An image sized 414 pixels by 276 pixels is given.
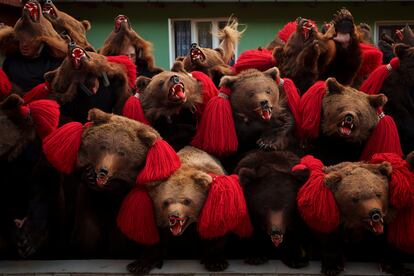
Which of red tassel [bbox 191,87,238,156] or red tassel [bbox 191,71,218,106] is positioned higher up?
red tassel [bbox 191,71,218,106]

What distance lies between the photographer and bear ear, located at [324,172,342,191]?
7.10 ft

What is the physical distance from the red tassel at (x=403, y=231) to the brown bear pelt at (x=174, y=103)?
1.11 meters

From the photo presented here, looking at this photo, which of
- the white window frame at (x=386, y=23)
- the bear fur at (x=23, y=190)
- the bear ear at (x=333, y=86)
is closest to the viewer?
the bear fur at (x=23, y=190)

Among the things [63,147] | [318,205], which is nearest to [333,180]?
[318,205]

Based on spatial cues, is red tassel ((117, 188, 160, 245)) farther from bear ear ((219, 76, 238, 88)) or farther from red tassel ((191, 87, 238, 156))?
bear ear ((219, 76, 238, 88))

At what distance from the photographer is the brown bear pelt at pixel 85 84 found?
261 cm

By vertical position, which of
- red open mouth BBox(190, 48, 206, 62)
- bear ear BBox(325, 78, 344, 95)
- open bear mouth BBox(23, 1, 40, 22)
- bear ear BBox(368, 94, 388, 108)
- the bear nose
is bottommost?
the bear nose

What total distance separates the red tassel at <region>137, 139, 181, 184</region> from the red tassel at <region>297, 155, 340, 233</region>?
23.2 inches

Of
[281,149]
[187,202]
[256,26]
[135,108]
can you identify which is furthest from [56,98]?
[256,26]

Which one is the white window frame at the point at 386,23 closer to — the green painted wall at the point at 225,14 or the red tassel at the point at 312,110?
the green painted wall at the point at 225,14

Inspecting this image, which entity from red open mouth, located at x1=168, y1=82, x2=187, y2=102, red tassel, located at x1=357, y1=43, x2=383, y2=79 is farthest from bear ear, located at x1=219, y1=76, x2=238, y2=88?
red tassel, located at x1=357, y1=43, x2=383, y2=79

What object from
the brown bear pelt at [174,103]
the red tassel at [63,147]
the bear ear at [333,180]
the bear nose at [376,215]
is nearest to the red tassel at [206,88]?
the brown bear pelt at [174,103]

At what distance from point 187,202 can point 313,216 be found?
55cm

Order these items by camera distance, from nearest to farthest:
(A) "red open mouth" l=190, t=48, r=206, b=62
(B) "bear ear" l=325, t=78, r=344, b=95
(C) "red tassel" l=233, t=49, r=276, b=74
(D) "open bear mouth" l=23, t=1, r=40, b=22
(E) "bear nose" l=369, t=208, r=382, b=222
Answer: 1. (E) "bear nose" l=369, t=208, r=382, b=222
2. (B) "bear ear" l=325, t=78, r=344, b=95
3. (D) "open bear mouth" l=23, t=1, r=40, b=22
4. (C) "red tassel" l=233, t=49, r=276, b=74
5. (A) "red open mouth" l=190, t=48, r=206, b=62
